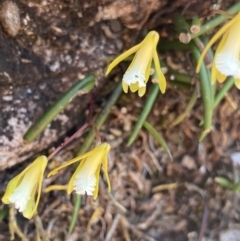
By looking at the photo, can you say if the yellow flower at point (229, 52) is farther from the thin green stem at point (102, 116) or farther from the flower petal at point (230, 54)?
the thin green stem at point (102, 116)

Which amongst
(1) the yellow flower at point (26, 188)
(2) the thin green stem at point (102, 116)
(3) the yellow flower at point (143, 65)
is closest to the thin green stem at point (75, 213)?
(2) the thin green stem at point (102, 116)

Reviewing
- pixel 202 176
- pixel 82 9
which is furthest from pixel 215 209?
pixel 82 9

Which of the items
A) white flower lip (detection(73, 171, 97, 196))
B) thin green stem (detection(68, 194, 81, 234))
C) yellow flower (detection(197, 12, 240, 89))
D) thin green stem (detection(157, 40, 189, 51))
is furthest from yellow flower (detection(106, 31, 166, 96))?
thin green stem (detection(68, 194, 81, 234))

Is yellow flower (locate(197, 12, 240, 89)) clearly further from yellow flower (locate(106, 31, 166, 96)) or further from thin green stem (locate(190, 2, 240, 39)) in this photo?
thin green stem (locate(190, 2, 240, 39))

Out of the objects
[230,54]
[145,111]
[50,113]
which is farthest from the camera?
[145,111]

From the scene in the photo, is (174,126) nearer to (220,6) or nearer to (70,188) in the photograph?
(220,6)

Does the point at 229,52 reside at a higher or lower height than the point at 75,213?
higher

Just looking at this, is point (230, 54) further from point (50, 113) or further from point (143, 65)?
point (50, 113)

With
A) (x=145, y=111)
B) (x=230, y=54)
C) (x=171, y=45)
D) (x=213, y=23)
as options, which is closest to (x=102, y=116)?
(x=145, y=111)
